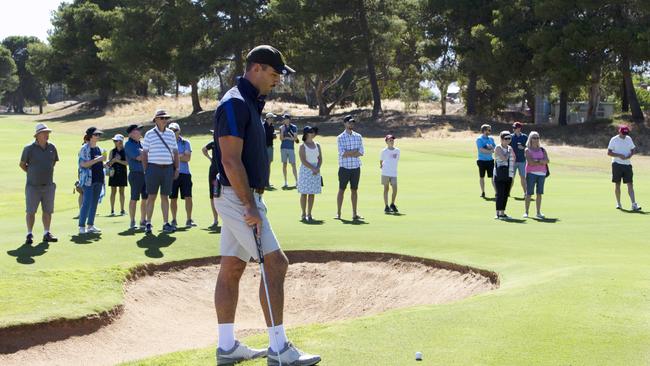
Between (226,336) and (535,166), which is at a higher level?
(535,166)

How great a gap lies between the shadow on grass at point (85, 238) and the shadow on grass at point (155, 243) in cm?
82

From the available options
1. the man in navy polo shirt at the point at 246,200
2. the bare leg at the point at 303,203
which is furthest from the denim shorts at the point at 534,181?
the man in navy polo shirt at the point at 246,200

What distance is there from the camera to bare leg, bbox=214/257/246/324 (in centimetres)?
609

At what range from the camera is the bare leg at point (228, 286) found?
6.09 meters

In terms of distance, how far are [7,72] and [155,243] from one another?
106 meters

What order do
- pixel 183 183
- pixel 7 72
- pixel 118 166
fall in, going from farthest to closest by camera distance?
pixel 7 72 < pixel 118 166 < pixel 183 183

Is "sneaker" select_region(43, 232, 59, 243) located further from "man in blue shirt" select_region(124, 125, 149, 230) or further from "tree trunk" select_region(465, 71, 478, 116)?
"tree trunk" select_region(465, 71, 478, 116)

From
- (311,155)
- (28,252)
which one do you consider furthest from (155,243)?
(311,155)

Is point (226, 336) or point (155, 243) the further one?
point (155, 243)

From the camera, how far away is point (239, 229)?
5922mm

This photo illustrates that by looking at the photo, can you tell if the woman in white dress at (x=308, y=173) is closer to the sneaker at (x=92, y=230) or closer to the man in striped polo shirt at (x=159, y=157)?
the man in striped polo shirt at (x=159, y=157)

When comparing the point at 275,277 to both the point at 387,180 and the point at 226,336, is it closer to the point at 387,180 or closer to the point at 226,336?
the point at 226,336

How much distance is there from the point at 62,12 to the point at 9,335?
263 ft

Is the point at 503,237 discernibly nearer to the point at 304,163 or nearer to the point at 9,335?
the point at 304,163
